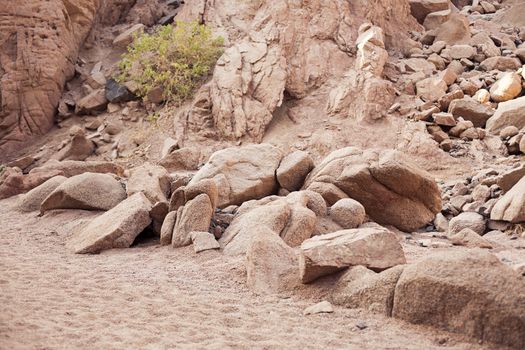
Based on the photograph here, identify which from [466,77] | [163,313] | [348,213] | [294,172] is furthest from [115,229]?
[466,77]

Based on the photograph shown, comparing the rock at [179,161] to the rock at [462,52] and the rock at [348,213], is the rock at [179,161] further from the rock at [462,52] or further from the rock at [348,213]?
the rock at [462,52]

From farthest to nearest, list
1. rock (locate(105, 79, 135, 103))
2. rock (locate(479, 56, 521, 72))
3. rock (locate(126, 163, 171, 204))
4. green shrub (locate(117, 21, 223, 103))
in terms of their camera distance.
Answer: rock (locate(105, 79, 135, 103)) < green shrub (locate(117, 21, 223, 103)) < rock (locate(479, 56, 521, 72)) < rock (locate(126, 163, 171, 204))

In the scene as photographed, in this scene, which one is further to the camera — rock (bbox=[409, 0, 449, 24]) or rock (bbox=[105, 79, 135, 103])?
rock (bbox=[409, 0, 449, 24])

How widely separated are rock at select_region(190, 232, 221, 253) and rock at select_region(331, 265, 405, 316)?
236cm

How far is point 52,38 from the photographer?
1602cm

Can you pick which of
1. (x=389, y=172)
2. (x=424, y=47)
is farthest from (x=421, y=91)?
(x=389, y=172)

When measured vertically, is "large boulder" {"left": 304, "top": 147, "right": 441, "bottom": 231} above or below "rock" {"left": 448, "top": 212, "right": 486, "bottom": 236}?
above

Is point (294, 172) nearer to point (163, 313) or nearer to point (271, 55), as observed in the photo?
point (163, 313)

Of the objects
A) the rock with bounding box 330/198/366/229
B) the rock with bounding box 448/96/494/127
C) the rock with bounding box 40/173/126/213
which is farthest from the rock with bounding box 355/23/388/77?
the rock with bounding box 40/173/126/213

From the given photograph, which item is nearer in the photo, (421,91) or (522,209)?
(522,209)

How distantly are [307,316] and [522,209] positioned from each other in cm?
435

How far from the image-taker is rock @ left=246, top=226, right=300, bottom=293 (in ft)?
16.7

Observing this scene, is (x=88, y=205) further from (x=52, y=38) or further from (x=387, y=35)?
(x=387, y=35)

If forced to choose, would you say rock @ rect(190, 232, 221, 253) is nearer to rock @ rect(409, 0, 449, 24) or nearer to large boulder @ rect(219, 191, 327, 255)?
large boulder @ rect(219, 191, 327, 255)
